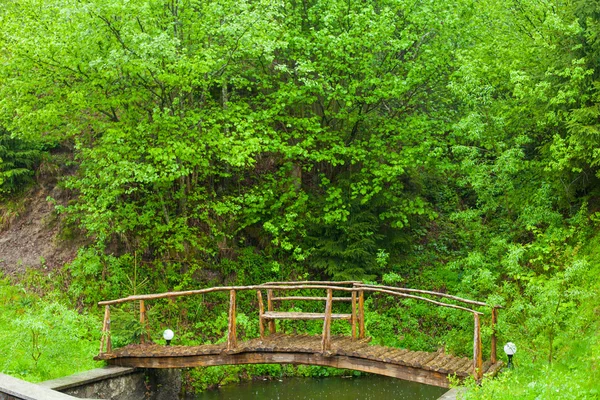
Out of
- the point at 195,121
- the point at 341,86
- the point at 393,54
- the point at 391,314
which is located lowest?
the point at 391,314

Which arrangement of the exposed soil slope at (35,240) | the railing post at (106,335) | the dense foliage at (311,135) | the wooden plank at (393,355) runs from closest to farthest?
the wooden plank at (393,355)
the railing post at (106,335)
the dense foliage at (311,135)
the exposed soil slope at (35,240)

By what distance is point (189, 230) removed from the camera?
54.1 ft

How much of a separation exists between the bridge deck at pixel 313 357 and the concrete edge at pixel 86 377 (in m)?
0.22

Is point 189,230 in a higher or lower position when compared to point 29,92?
lower

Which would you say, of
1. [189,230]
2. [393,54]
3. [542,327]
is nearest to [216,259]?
[189,230]

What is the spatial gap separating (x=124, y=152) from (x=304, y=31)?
20.0ft

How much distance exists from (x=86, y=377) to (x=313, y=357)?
13.4ft

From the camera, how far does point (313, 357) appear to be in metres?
11.3

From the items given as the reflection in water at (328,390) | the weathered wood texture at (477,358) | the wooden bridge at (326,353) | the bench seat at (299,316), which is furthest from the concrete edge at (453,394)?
the reflection in water at (328,390)

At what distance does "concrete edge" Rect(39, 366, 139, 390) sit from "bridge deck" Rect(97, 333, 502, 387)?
0.22 metres

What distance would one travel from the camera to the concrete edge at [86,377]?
35.0 feet

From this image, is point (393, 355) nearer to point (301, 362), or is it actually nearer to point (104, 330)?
point (301, 362)

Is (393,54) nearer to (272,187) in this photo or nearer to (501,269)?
(272,187)

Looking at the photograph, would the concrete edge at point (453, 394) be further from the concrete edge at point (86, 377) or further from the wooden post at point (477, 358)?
the concrete edge at point (86, 377)
